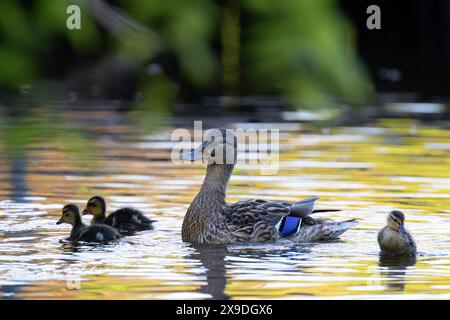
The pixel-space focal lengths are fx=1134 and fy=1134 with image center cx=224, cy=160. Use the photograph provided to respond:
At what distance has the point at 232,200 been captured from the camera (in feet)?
34.2

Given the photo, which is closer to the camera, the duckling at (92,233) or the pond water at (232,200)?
the pond water at (232,200)

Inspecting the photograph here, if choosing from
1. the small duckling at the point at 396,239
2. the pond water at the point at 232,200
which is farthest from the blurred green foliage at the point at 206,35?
the small duckling at the point at 396,239

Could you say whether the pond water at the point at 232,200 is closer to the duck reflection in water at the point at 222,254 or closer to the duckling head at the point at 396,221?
the duck reflection in water at the point at 222,254

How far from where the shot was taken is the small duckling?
789cm

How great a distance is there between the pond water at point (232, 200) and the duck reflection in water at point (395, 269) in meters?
0.01

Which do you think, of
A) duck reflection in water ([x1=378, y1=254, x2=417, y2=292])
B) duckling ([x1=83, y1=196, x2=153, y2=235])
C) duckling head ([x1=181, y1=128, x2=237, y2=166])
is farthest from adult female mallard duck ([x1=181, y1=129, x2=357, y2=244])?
duck reflection in water ([x1=378, y1=254, x2=417, y2=292])

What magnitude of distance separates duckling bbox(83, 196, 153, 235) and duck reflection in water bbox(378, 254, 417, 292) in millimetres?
1937

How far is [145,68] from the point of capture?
20875 mm

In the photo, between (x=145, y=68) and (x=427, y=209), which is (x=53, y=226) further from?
(x=145, y=68)

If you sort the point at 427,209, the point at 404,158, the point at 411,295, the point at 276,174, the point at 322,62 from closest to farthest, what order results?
the point at 322,62, the point at 411,295, the point at 427,209, the point at 276,174, the point at 404,158

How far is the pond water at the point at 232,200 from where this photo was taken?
678 cm

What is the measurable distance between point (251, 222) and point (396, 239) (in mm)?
1283

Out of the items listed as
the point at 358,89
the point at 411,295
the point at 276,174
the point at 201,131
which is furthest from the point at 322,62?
the point at 201,131

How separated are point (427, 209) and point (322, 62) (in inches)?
278
